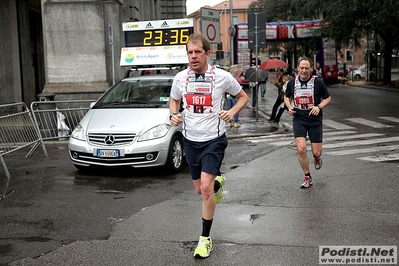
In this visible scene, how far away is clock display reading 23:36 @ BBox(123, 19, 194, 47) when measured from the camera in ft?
48.5

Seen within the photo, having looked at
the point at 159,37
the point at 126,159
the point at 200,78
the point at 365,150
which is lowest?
the point at 365,150

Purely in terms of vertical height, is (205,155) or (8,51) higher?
(8,51)

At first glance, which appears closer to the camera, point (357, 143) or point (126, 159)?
point (126, 159)

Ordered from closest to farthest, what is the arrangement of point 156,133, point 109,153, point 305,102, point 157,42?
point 305,102 → point 109,153 → point 156,133 → point 157,42

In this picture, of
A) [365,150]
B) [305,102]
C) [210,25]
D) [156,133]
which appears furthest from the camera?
[210,25]

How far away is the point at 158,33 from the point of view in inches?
589

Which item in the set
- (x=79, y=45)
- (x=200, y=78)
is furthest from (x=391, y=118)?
(x=200, y=78)

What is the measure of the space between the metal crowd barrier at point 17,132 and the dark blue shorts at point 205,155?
17.5 ft

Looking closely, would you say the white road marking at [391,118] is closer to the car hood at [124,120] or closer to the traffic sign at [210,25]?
the traffic sign at [210,25]

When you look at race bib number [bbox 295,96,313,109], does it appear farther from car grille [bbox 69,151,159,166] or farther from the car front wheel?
car grille [bbox 69,151,159,166]

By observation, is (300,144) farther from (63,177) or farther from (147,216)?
(63,177)

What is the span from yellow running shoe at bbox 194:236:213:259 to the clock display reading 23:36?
994 cm

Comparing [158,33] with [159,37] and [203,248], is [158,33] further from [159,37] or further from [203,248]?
[203,248]

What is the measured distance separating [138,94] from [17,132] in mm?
2633
